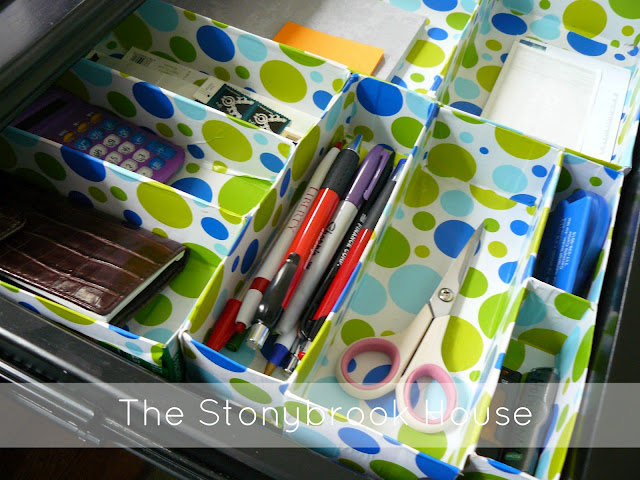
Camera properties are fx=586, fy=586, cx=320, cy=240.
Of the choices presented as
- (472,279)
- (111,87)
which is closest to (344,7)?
(111,87)

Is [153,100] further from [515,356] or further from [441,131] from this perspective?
[515,356]

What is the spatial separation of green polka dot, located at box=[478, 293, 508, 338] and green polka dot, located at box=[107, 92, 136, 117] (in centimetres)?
55

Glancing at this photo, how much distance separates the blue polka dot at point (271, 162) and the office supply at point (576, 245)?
374mm

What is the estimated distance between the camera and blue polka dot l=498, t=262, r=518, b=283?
30.2 inches

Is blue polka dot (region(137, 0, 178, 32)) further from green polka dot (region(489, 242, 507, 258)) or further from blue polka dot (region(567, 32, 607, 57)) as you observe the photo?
blue polka dot (region(567, 32, 607, 57))

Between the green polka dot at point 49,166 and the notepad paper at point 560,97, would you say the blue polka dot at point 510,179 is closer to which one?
the notepad paper at point 560,97

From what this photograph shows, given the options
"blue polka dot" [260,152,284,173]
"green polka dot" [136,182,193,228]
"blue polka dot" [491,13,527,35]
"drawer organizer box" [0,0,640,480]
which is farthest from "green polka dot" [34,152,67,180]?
"blue polka dot" [491,13,527,35]

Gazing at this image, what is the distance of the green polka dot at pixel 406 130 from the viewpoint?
857mm

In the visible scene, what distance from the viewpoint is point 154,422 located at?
19.9 inches

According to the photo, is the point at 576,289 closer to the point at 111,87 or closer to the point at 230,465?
the point at 230,465

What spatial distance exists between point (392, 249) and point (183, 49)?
1.53 feet

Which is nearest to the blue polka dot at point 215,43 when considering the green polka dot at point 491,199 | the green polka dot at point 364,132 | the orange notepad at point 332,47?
the orange notepad at point 332,47

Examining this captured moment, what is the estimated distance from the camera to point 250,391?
0.58 m

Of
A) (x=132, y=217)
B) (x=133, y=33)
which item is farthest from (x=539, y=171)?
(x=133, y=33)
